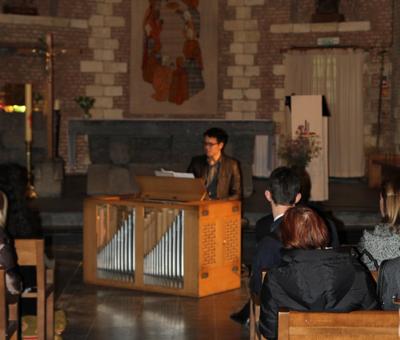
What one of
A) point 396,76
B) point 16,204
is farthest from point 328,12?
point 16,204

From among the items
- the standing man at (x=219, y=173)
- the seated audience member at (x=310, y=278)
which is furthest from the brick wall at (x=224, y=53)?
the seated audience member at (x=310, y=278)

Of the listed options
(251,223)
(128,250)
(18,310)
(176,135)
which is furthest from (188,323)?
(176,135)

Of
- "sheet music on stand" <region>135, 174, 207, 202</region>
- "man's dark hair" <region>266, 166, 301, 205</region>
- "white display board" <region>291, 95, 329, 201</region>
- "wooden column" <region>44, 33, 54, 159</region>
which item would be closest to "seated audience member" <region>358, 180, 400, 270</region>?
"man's dark hair" <region>266, 166, 301, 205</region>

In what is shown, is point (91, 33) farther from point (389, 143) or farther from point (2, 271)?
point (2, 271)

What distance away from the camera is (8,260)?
494 cm

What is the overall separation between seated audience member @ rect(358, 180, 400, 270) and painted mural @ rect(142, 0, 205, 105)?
13.1 metres

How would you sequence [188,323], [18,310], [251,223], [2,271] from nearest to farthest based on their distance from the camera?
[2,271], [18,310], [188,323], [251,223]

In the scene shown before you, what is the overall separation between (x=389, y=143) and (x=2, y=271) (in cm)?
1340

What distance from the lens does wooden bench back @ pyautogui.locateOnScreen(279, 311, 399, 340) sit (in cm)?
360

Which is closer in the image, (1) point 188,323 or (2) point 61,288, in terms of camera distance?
(1) point 188,323

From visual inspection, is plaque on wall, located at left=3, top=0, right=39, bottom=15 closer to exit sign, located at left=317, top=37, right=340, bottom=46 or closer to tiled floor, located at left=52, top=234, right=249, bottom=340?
exit sign, located at left=317, top=37, right=340, bottom=46

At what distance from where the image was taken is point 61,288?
7969mm

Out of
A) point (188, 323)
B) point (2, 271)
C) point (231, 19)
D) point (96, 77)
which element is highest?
point (231, 19)

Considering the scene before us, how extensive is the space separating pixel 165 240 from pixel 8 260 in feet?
8.74
